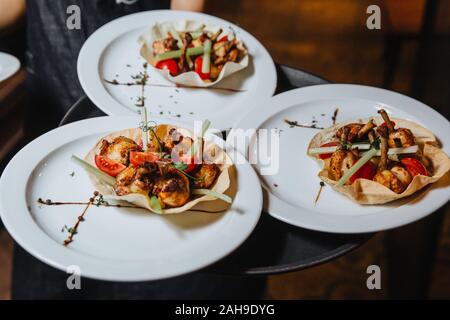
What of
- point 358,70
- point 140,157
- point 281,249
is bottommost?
point 358,70

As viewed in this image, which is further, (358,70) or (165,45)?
(358,70)

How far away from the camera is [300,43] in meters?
2.53

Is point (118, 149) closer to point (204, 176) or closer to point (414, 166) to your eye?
point (204, 176)

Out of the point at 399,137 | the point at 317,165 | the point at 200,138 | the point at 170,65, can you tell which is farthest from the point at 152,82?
the point at 399,137

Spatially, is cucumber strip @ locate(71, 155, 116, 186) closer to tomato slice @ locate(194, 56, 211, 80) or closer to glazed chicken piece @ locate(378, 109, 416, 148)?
tomato slice @ locate(194, 56, 211, 80)

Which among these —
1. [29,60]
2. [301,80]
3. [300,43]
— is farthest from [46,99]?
[300,43]

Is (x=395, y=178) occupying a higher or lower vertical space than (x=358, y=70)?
higher

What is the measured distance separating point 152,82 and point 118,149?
0.85ft

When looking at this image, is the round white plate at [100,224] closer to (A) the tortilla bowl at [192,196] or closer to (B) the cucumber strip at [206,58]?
(A) the tortilla bowl at [192,196]

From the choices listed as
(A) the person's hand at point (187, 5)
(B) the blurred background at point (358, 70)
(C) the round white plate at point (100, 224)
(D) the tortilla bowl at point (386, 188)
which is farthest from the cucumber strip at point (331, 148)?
(A) the person's hand at point (187, 5)

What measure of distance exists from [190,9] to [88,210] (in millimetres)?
642

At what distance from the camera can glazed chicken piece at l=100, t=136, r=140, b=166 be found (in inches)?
32.6

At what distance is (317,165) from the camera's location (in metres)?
0.94

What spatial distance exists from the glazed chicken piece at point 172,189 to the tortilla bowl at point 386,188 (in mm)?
229
